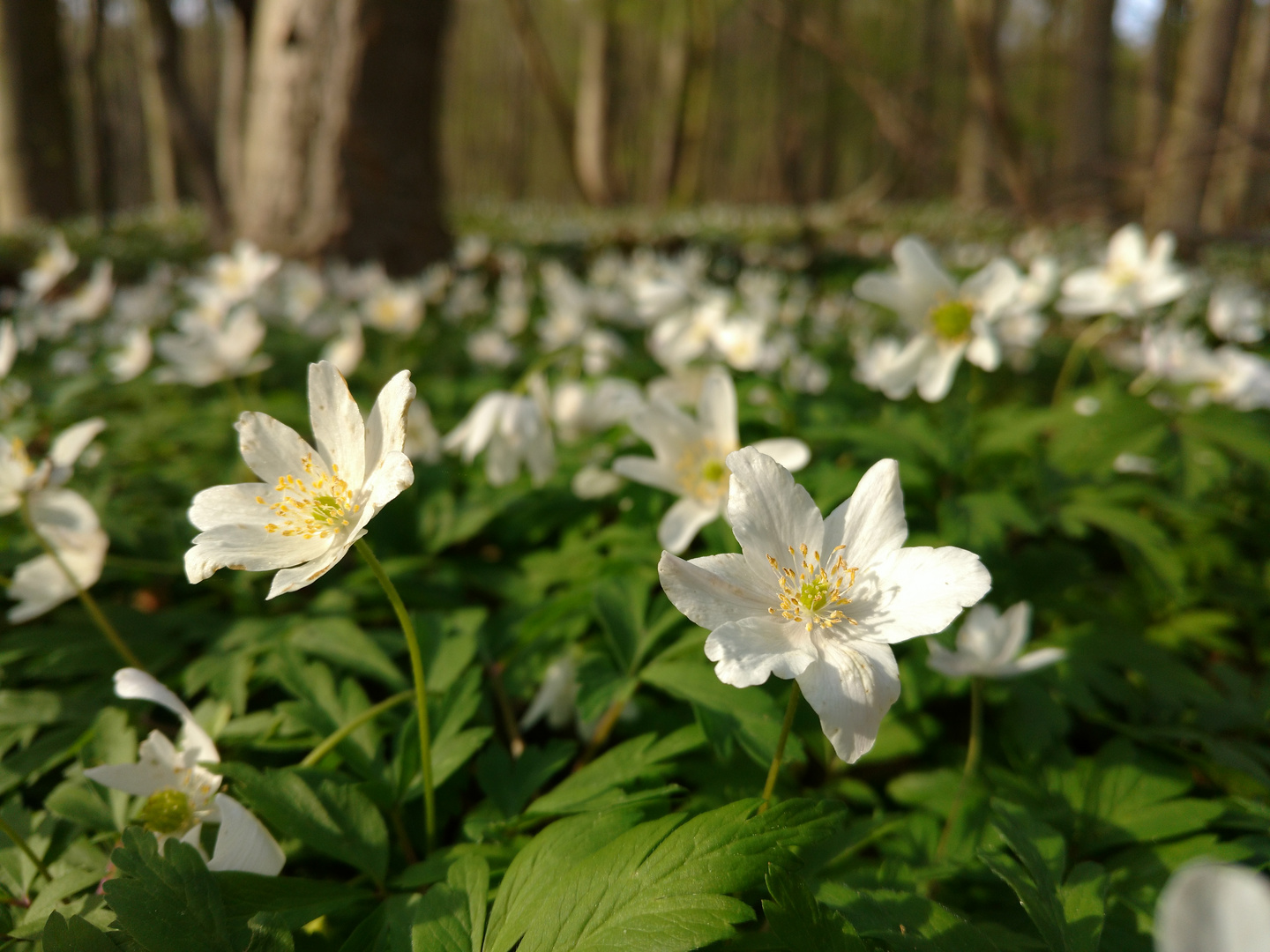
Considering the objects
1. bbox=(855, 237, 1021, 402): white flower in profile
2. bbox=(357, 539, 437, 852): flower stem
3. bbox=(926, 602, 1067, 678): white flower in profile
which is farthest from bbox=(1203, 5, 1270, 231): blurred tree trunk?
bbox=(357, 539, 437, 852): flower stem

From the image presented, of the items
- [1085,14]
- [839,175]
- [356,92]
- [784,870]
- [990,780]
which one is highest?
[1085,14]

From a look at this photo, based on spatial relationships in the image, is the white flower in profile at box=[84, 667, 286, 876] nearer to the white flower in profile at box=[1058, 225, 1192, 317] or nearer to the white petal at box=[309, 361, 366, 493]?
the white petal at box=[309, 361, 366, 493]

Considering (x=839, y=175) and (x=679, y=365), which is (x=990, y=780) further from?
(x=839, y=175)

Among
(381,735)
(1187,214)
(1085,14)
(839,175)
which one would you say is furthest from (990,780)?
(839,175)

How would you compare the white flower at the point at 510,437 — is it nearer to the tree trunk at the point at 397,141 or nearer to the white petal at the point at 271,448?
the white petal at the point at 271,448

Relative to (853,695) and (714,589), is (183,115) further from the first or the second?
(853,695)
